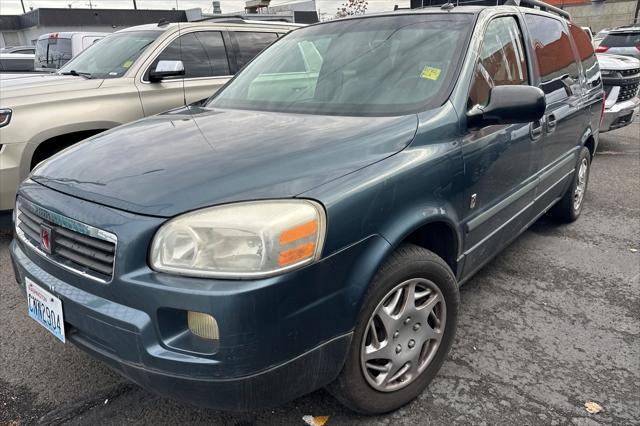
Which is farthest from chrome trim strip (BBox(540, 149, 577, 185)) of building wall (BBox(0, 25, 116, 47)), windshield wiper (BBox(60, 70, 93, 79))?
building wall (BBox(0, 25, 116, 47))

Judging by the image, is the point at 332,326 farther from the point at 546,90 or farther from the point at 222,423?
the point at 546,90

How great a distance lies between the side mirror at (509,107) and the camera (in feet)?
7.48

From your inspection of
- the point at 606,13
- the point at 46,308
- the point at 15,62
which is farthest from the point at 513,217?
the point at 606,13

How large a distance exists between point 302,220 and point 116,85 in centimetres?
344

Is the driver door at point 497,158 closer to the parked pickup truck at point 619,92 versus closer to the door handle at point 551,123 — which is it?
the door handle at point 551,123

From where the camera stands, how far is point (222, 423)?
210cm

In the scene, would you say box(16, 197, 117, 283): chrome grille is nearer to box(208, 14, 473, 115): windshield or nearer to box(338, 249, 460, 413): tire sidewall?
box(338, 249, 460, 413): tire sidewall

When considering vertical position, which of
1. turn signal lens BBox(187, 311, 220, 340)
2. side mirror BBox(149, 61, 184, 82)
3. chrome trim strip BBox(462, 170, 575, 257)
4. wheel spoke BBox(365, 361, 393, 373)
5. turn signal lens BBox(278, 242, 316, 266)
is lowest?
wheel spoke BBox(365, 361, 393, 373)

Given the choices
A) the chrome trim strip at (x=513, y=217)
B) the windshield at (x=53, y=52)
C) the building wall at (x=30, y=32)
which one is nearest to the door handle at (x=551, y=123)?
the chrome trim strip at (x=513, y=217)

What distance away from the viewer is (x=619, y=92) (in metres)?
6.67

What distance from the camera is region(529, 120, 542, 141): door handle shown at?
9.62 ft

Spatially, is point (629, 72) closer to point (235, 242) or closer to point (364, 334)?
point (364, 334)

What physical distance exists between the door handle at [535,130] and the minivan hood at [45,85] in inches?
139

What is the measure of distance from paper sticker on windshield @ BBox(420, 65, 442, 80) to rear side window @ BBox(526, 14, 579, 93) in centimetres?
116
